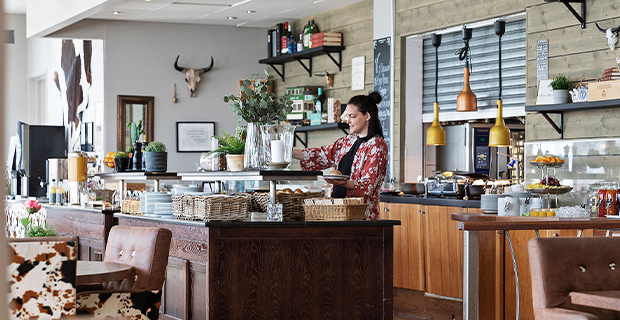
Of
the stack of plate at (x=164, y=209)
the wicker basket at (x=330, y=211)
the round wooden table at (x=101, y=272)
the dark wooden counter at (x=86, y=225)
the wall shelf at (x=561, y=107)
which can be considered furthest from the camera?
the dark wooden counter at (x=86, y=225)

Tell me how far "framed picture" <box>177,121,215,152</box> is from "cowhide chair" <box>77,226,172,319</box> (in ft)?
19.6

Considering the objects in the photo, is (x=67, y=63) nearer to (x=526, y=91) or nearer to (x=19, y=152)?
(x=19, y=152)

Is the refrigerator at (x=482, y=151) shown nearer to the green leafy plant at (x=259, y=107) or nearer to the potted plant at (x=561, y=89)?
the potted plant at (x=561, y=89)

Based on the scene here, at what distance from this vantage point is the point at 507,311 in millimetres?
5207

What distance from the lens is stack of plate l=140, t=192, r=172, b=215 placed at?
4512 mm

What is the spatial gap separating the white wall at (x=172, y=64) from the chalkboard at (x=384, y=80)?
276 cm

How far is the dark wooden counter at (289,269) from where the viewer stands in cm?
375

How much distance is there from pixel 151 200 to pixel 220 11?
4725mm

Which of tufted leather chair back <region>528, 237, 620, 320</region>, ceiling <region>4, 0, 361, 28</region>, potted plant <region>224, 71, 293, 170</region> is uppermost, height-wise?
ceiling <region>4, 0, 361, 28</region>

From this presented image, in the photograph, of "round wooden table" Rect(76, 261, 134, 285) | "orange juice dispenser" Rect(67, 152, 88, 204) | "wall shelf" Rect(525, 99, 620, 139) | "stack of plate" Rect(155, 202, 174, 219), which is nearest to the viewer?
"round wooden table" Rect(76, 261, 134, 285)

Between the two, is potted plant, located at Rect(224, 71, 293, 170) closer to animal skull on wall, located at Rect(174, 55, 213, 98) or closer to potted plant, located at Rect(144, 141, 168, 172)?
potted plant, located at Rect(144, 141, 168, 172)

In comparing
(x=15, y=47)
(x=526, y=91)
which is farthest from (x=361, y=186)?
(x=15, y=47)

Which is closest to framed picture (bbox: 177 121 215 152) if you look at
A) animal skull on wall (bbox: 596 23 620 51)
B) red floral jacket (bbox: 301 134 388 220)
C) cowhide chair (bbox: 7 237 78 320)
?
red floral jacket (bbox: 301 134 388 220)

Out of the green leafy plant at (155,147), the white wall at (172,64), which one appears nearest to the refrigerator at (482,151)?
the green leafy plant at (155,147)
